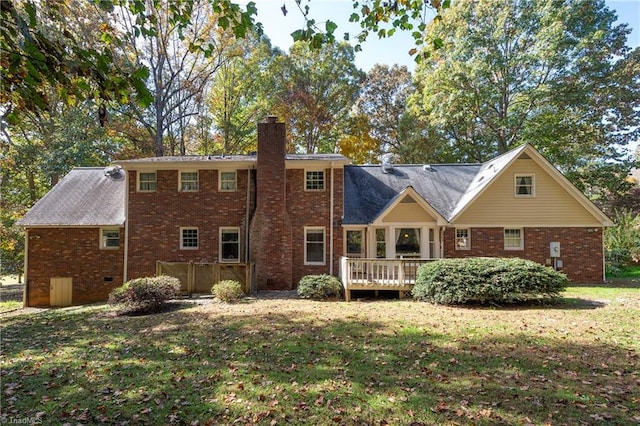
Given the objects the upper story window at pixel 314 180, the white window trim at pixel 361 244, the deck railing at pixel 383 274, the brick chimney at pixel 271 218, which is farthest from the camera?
the upper story window at pixel 314 180

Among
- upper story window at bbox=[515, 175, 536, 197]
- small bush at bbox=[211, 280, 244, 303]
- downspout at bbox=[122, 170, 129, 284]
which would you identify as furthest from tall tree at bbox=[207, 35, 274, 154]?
upper story window at bbox=[515, 175, 536, 197]

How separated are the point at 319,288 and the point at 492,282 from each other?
541 cm

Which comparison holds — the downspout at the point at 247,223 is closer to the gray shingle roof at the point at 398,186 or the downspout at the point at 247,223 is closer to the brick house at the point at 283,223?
the brick house at the point at 283,223

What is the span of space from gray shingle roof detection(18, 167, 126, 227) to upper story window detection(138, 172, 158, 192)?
5.06ft

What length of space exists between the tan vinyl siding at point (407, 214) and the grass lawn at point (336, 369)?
19.3 feet

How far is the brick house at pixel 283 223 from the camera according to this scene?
14711 mm

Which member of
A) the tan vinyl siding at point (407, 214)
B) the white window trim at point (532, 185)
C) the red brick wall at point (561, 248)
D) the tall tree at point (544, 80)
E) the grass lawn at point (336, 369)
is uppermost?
the tall tree at point (544, 80)

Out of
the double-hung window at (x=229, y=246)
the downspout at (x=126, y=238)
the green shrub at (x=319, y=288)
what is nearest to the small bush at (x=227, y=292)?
the green shrub at (x=319, y=288)

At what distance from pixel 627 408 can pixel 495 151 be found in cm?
2539

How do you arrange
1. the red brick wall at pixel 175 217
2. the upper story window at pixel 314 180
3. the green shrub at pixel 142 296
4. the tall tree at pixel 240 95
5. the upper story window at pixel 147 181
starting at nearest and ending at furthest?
the green shrub at pixel 142 296 → the red brick wall at pixel 175 217 → the upper story window at pixel 314 180 → the upper story window at pixel 147 181 → the tall tree at pixel 240 95

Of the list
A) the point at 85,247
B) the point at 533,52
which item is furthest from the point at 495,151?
the point at 85,247

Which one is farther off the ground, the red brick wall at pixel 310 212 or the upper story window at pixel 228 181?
the upper story window at pixel 228 181

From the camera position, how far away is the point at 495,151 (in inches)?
1041

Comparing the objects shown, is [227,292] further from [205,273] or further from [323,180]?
A: [323,180]
